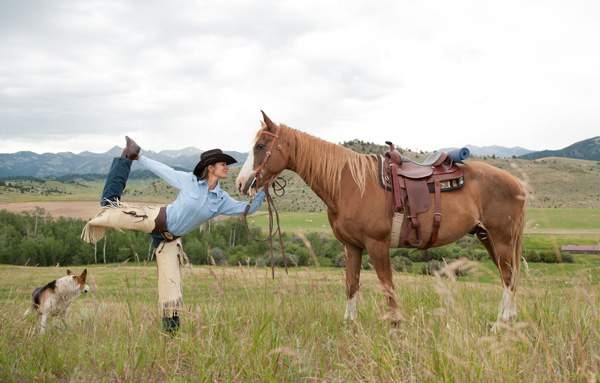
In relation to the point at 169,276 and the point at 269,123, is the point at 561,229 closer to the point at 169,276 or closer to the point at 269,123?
the point at 269,123

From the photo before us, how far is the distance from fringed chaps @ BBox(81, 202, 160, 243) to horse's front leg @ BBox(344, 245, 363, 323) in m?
2.38

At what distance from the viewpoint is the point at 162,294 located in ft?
12.6

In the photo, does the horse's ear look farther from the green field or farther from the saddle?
the green field

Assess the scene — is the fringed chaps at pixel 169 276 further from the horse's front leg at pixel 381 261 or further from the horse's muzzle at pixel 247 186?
the horse's front leg at pixel 381 261

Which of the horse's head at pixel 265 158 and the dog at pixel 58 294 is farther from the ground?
the horse's head at pixel 265 158

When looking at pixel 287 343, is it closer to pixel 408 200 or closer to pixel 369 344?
pixel 369 344

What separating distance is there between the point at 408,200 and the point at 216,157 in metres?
2.36

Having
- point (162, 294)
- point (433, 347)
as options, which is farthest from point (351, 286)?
point (162, 294)

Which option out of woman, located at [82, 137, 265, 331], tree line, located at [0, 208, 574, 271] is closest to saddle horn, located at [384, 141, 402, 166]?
woman, located at [82, 137, 265, 331]

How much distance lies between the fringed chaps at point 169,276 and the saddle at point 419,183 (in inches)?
105

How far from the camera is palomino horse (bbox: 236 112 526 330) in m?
Answer: 3.85

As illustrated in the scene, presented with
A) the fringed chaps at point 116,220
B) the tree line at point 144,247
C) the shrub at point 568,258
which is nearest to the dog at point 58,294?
the fringed chaps at point 116,220

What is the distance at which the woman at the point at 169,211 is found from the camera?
367 centimetres

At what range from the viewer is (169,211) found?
3871mm
